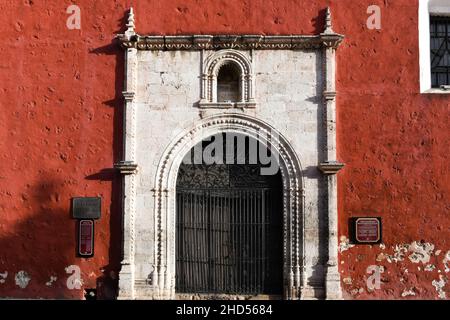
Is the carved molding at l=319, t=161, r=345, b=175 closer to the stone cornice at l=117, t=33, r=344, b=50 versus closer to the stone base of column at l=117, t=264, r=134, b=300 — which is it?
the stone cornice at l=117, t=33, r=344, b=50

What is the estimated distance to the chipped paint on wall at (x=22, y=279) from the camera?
8594mm

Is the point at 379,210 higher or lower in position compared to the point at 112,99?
lower

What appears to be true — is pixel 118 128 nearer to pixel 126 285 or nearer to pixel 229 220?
pixel 229 220

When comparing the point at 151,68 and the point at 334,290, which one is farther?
the point at 151,68

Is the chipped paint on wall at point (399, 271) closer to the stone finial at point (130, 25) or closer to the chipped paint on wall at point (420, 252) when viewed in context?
the chipped paint on wall at point (420, 252)

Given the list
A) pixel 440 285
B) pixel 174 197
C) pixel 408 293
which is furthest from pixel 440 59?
pixel 174 197

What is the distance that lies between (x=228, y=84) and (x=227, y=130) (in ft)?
2.59

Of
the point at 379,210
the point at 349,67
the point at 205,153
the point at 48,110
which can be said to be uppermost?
the point at 349,67

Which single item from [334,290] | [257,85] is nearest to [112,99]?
[257,85]

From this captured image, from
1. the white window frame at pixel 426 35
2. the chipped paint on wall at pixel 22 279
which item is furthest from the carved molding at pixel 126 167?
the white window frame at pixel 426 35

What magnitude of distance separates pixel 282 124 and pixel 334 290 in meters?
2.45

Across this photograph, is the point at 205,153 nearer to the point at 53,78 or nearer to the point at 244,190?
the point at 244,190

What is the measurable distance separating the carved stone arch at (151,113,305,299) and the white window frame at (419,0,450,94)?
2235 millimetres

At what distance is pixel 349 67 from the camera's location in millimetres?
8867
